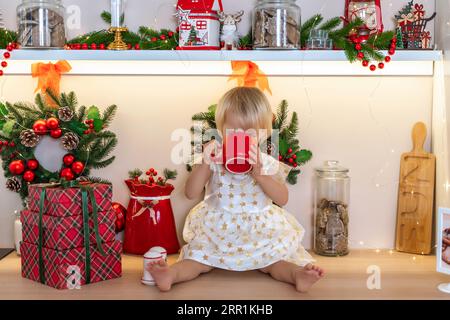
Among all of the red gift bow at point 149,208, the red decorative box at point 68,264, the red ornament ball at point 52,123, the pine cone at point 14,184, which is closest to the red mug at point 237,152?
the red gift bow at point 149,208

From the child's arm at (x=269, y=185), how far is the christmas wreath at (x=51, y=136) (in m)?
0.40

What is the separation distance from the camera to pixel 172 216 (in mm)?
1676

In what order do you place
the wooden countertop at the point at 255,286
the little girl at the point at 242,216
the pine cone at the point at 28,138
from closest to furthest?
1. the wooden countertop at the point at 255,286
2. the little girl at the point at 242,216
3. the pine cone at the point at 28,138

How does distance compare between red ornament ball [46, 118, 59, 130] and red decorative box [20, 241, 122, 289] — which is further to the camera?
red ornament ball [46, 118, 59, 130]

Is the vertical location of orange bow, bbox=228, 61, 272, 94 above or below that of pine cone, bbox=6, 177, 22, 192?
above

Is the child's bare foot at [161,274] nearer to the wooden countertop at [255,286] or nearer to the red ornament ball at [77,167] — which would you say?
the wooden countertop at [255,286]

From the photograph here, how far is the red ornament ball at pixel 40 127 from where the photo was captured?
1.60 metres

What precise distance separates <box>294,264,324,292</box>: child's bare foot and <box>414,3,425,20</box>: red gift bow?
0.74m

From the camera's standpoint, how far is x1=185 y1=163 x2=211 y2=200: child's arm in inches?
61.0

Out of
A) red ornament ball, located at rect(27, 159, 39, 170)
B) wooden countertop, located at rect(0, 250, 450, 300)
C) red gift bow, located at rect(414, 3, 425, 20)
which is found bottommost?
wooden countertop, located at rect(0, 250, 450, 300)

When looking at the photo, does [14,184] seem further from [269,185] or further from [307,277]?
[307,277]

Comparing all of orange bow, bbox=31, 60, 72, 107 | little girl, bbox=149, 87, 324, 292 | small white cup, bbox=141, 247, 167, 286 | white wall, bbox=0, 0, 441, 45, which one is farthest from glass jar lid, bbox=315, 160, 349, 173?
orange bow, bbox=31, 60, 72, 107

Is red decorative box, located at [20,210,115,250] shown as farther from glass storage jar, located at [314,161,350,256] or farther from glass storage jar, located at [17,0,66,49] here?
glass storage jar, located at [314,161,350,256]
